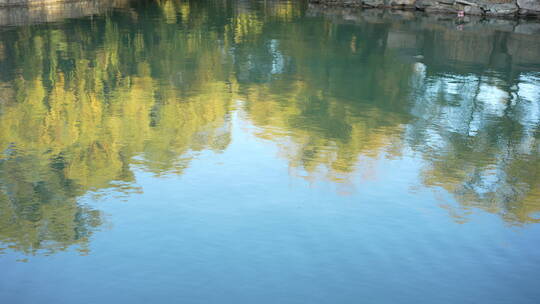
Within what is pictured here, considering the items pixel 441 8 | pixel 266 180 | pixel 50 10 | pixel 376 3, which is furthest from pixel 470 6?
pixel 266 180

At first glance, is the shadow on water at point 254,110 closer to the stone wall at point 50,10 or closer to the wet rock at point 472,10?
the stone wall at point 50,10

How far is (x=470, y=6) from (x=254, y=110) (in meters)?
22.1

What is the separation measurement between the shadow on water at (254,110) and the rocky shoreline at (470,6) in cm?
781

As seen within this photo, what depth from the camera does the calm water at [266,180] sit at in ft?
19.8

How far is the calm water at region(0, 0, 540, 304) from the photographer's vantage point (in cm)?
604

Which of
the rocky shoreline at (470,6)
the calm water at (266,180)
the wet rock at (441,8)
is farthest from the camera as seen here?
the wet rock at (441,8)

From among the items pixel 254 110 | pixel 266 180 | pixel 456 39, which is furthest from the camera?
pixel 456 39

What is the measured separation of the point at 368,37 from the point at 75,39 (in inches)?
398

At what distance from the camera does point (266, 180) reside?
8.38 m

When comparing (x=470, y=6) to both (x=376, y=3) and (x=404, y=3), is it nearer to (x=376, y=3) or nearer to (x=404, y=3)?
(x=404, y=3)

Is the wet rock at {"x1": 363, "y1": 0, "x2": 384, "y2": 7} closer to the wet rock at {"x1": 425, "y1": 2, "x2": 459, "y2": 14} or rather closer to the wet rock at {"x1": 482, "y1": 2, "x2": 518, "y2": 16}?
the wet rock at {"x1": 425, "y1": 2, "x2": 459, "y2": 14}

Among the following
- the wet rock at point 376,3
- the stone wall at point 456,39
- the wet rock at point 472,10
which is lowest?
the stone wall at point 456,39

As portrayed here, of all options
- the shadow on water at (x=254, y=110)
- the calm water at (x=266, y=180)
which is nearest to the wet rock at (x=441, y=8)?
the shadow on water at (x=254, y=110)

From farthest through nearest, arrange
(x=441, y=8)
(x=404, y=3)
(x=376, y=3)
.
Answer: (x=376, y=3), (x=404, y=3), (x=441, y=8)
